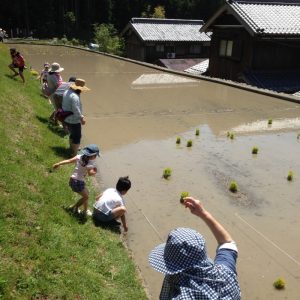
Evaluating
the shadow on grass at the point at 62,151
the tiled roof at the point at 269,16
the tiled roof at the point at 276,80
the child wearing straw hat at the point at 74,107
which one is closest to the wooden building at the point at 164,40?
the tiled roof at the point at 269,16

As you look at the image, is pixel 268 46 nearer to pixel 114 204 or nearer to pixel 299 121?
pixel 299 121

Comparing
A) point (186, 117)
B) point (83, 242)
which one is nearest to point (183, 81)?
point (186, 117)

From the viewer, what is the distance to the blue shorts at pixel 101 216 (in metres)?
5.30

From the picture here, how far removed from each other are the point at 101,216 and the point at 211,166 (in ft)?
11.0

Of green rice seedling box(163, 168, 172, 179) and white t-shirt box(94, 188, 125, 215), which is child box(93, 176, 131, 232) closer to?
white t-shirt box(94, 188, 125, 215)

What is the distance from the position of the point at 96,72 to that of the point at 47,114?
1119 cm

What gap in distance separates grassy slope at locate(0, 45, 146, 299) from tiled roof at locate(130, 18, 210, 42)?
2880 centimetres

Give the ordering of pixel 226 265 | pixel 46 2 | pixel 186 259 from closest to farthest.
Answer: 1. pixel 186 259
2. pixel 226 265
3. pixel 46 2

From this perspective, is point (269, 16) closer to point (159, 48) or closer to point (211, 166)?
point (211, 166)

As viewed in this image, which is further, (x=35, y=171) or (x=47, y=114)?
(x=47, y=114)

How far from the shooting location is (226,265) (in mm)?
2531

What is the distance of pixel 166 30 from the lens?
114 feet

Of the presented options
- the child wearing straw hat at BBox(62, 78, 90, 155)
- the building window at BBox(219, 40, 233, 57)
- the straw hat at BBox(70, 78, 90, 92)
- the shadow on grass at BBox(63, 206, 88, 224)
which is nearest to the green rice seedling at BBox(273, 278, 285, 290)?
the shadow on grass at BBox(63, 206, 88, 224)

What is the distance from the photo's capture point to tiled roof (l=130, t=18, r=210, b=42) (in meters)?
33.8
